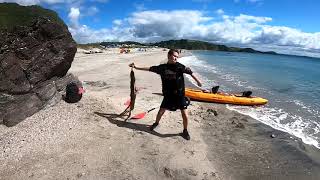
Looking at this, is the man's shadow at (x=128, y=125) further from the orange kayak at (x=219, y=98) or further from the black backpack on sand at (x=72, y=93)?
the orange kayak at (x=219, y=98)

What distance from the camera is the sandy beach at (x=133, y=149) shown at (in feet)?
22.3

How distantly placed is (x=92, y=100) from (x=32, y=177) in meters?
4.58

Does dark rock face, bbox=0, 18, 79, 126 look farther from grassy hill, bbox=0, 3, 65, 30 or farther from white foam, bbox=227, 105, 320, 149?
white foam, bbox=227, 105, 320, 149

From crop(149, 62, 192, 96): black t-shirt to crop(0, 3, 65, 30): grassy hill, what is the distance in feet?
12.8

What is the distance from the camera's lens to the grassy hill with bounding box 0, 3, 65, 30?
9.09 m

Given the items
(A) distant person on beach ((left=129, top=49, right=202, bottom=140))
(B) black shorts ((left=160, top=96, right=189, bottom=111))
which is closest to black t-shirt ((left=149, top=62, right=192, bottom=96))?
(A) distant person on beach ((left=129, top=49, right=202, bottom=140))

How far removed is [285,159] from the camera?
29.4 feet

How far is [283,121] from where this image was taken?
1370cm

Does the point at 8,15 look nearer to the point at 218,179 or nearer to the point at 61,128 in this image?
the point at 61,128

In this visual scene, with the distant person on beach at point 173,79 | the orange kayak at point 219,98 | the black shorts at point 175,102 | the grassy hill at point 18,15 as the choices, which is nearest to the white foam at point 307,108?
the orange kayak at point 219,98

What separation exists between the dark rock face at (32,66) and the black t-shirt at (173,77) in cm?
332

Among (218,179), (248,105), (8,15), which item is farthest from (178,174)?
(248,105)

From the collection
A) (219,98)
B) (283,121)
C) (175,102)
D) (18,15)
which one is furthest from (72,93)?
(283,121)

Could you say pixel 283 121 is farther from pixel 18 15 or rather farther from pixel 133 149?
pixel 18 15
